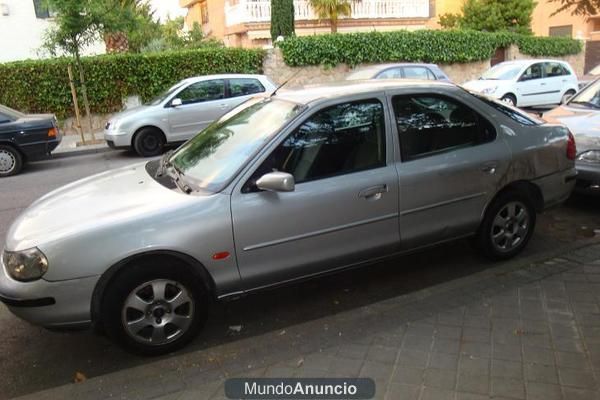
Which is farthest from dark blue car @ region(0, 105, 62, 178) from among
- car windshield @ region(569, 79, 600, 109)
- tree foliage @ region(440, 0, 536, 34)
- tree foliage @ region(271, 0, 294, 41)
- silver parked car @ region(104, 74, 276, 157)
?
tree foliage @ region(440, 0, 536, 34)

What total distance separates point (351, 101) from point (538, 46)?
2262 cm

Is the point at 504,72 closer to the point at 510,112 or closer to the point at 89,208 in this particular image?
the point at 510,112

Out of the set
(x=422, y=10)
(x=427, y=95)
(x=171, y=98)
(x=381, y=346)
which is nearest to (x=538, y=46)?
(x=422, y=10)

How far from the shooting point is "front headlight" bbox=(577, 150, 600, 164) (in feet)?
18.2

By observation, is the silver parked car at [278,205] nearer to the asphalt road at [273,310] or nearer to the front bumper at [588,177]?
the asphalt road at [273,310]

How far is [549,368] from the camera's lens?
2945mm

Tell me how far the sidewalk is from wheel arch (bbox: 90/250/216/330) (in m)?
0.40

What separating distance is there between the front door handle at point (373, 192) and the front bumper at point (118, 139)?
339 inches

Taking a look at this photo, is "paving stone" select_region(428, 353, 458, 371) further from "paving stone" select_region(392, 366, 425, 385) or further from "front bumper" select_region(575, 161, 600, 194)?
"front bumper" select_region(575, 161, 600, 194)

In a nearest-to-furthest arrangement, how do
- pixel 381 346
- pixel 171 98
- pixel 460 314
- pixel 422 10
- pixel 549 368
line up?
pixel 549 368, pixel 381 346, pixel 460 314, pixel 171 98, pixel 422 10

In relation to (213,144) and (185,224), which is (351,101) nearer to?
(213,144)

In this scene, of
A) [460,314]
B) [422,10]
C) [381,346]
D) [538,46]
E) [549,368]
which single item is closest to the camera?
[549,368]

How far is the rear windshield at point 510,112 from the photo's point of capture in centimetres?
444

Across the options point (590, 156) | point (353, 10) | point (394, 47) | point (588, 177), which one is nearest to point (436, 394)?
point (588, 177)
